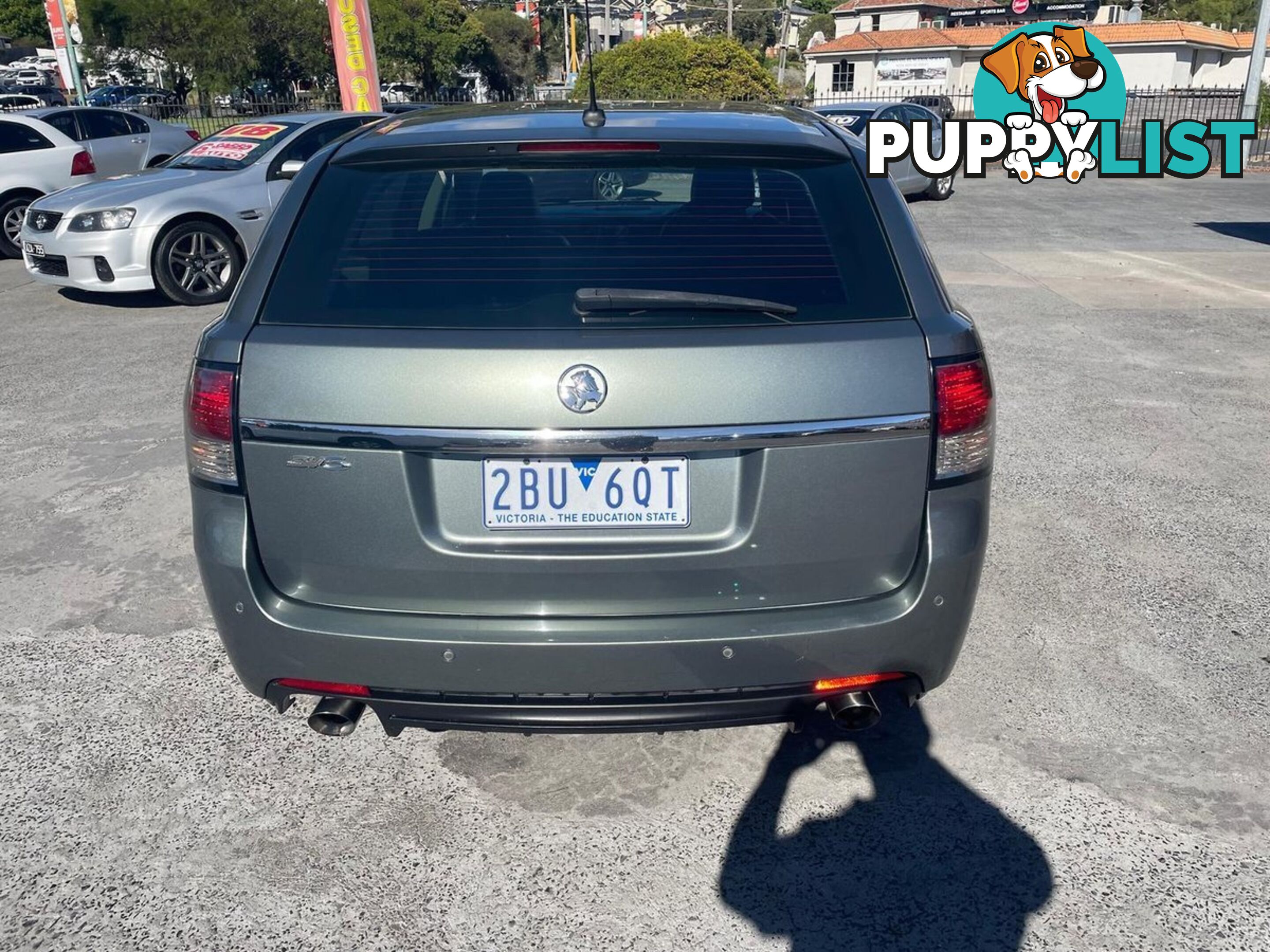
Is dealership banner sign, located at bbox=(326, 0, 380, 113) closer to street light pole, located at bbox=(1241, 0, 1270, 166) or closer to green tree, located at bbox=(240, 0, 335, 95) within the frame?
street light pole, located at bbox=(1241, 0, 1270, 166)

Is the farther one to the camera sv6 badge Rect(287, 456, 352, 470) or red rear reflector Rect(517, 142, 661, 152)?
red rear reflector Rect(517, 142, 661, 152)

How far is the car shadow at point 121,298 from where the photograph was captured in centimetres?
963

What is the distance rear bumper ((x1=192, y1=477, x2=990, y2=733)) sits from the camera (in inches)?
94.5

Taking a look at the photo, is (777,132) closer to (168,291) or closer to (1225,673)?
(1225,673)

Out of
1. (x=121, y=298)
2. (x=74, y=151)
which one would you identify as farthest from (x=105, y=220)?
(x=74, y=151)

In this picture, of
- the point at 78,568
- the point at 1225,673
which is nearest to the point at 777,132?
the point at 1225,673

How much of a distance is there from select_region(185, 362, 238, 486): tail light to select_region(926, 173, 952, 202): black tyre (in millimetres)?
15708

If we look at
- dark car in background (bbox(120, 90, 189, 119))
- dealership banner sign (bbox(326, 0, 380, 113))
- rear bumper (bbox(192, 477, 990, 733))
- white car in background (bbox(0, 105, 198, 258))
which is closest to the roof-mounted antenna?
rear bumper (bbox(192, 477, 990, 733))

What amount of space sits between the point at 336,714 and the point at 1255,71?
90.4 feet

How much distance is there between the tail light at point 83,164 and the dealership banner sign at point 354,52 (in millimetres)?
5606

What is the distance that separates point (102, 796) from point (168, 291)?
7.35 m

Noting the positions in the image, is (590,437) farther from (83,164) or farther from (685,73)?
(685,73)

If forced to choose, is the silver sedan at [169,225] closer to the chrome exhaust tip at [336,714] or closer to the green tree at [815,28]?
the chrome exhaust tip at [336,714]

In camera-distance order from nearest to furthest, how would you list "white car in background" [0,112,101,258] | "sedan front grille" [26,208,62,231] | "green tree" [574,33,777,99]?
1. "sedan front grille" [26,208,62,231]
2. "white car in background" [0,112,101,258]
3. "green tree" [574,33,777,99]
